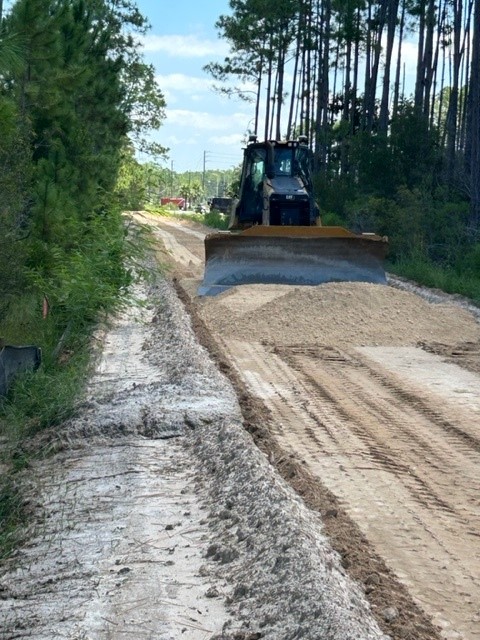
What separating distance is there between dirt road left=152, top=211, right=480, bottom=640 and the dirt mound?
0.07 feet

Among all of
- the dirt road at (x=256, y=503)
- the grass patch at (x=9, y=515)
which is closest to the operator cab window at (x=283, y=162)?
the dirt road at (x=256, y=503)

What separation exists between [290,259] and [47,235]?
562 cm

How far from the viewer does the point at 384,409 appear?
9719 millimetres

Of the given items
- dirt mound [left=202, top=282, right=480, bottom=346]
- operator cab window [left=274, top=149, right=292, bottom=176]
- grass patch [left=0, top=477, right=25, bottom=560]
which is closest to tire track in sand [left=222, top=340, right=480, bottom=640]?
dirt mound [left=202, top=282, right=480, bottom=346]

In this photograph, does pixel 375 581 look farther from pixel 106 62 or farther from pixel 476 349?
pixel 106 62

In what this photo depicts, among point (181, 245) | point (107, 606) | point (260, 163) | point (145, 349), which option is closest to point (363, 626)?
point (107, 606)

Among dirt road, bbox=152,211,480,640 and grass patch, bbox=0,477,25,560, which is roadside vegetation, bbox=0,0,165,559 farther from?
dirt road, bbox=152,211,480,640

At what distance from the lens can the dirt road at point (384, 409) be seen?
5.77 meters

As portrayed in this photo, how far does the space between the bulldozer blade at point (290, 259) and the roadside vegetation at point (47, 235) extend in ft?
7.13

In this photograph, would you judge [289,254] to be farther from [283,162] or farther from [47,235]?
[47,235]

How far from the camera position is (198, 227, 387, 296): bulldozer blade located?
18422 millimetres

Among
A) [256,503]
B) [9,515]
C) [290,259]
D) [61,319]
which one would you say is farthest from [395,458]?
[290,259]

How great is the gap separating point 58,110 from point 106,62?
11.3 meters

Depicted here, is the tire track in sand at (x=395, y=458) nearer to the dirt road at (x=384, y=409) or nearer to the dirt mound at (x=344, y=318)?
the dirt road at (x=384, y=409)
